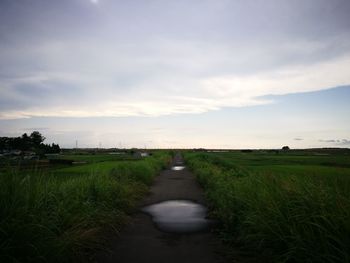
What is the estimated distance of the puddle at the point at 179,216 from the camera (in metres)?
8.80

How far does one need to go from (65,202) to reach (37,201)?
4.72 ft

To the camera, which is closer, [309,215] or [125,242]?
[309,215]

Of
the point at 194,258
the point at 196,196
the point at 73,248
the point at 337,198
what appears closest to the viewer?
the point at 337,198

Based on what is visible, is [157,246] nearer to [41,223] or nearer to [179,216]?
[41,223]

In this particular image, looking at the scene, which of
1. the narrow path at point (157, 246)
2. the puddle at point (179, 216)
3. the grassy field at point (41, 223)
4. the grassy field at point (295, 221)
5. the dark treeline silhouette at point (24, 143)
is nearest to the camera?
the grassy field at point (41, 223)

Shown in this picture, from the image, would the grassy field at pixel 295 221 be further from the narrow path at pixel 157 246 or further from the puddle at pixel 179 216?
the puddle at pixel 179 216

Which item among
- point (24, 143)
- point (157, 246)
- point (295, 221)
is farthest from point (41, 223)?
point (24, 143)

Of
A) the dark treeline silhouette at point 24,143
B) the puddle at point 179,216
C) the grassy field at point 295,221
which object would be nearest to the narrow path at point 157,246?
the puddle at point 179,216

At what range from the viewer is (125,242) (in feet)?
23.7

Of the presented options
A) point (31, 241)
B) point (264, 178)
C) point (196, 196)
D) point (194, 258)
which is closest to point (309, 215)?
point (194, 258)

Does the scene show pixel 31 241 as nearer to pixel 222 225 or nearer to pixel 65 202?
pixel 65 202

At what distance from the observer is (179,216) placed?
10453mm

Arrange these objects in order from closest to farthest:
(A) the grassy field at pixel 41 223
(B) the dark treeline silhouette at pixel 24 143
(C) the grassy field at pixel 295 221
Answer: (A) the grassy field at pixel 41 223
(C) the grassy field at pixel 295 221
(B) the dark treeline silhouette at pixel 24 143

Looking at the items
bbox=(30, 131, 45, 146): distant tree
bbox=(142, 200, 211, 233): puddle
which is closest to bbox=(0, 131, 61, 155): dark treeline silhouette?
bbox=(30, 131, 45, 146): distant tree
